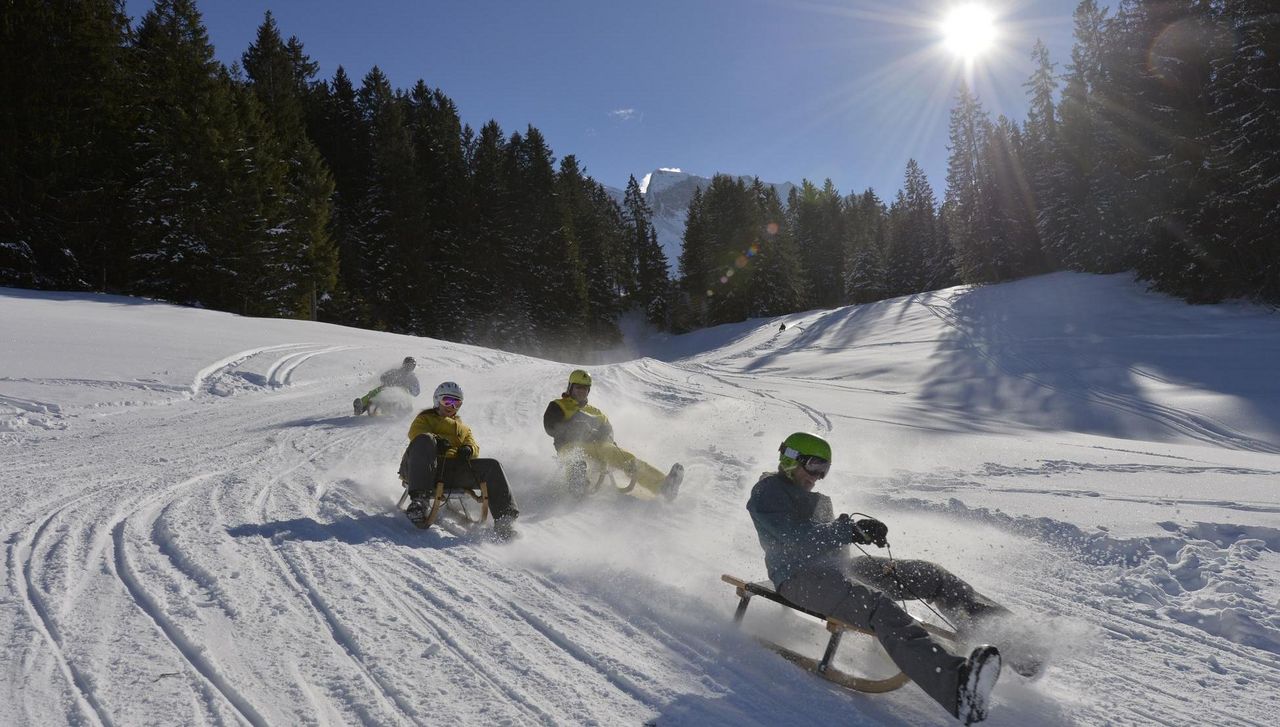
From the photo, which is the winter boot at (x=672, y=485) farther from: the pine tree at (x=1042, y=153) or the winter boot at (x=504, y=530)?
the pine tree at (x=1042, y=153)

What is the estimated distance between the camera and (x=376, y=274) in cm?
4194

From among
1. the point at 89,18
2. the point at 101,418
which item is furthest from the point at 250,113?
the point at 101,418

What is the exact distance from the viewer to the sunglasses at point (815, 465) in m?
4.31

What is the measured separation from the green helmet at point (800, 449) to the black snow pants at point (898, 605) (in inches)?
28.0

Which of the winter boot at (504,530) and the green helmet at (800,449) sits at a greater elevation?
the green helmet at (800,449)

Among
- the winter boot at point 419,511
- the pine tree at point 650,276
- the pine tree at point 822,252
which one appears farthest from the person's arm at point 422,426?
the pine tree at point 822,252

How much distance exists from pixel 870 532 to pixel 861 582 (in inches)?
13.8

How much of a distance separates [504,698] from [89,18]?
3411 cm

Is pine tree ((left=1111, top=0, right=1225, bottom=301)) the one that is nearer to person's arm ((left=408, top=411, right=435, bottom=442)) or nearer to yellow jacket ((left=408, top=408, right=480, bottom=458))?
yellow jacket ((left=408, top=408, right=480, bottom=458))

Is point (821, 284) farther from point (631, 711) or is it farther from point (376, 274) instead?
point (631, 711)

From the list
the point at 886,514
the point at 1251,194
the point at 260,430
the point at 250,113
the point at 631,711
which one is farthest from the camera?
the point at 250,113

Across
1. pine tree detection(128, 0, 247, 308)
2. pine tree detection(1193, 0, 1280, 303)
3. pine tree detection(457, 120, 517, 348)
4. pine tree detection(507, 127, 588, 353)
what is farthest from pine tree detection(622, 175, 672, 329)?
pine tree detection(1193, 0, 1280, 303)

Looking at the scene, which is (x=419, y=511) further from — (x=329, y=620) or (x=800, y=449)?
(x=800, y=449)

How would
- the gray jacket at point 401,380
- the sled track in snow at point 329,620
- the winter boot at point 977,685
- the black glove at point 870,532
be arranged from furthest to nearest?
the gray jacket at point 401,380 → the black glove at point 870,532 → the sled track in snow at point 329,620 → the winter boot at point 977,685
